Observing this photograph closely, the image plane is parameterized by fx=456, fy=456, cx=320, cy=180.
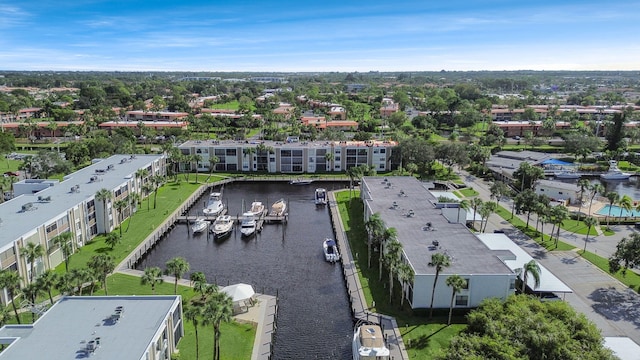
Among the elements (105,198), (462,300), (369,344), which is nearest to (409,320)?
(462,300)

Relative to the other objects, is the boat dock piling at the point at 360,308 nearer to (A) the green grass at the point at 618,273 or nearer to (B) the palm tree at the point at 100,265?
(B) the palm tree at the point at 100,265

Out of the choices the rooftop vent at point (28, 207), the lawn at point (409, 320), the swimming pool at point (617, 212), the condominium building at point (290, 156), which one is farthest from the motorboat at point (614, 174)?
the rooftop vent at point (28, 207)

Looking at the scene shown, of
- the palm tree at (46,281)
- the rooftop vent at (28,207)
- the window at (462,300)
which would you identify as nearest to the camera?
the palm tree at (46,281)

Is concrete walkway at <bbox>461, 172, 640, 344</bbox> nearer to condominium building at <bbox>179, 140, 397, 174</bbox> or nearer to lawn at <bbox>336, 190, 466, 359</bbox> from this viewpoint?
lawn at <bbox>336, 190, 466, 359</bbox>

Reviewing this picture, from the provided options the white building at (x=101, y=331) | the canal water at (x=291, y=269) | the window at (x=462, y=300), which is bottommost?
the canal water at (x=291, y=269)

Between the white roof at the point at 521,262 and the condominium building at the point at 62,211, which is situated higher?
the condominium building at the point at 62,211

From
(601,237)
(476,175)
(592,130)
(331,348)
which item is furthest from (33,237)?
(592,130)

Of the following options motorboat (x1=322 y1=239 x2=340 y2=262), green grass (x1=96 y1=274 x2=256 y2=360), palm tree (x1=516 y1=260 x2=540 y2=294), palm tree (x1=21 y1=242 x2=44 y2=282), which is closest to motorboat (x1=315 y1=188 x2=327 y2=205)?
motorboat (x1=322 y1=239 x2=340 y2=262)
